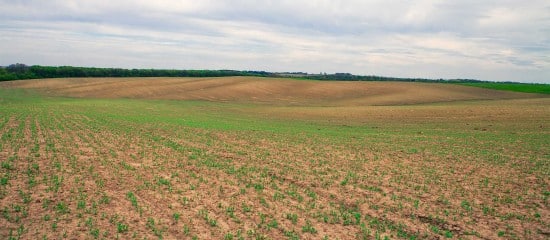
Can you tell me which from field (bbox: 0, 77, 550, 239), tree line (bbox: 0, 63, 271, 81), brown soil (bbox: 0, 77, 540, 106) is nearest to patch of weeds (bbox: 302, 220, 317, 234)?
field (bbox: 0, 77, 550, 239)

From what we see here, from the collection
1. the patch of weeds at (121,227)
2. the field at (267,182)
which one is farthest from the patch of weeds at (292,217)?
the patch of weeds at (121,227)

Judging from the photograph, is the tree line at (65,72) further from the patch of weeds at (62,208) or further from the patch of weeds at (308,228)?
the patch of weeds at (308,228)

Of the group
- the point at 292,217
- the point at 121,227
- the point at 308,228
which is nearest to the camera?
the point at 121,227

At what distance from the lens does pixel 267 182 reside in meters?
14.5

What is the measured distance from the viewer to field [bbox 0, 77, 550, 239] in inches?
394

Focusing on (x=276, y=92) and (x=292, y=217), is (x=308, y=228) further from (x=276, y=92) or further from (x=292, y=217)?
(x=276, y=92)

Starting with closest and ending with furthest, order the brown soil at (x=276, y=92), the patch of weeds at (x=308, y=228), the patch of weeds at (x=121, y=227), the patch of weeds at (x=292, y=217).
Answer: the patch of weeds at (x=121, y=227) < the patch of weeds at (x=308, y=228) < the patch of weeds at (x=292, y=217) < the brown soil at (x=276, y=92)

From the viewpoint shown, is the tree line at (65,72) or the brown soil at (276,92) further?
the tree line at (65,72)

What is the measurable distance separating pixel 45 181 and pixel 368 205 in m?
10.0

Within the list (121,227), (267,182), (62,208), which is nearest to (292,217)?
(267,182)

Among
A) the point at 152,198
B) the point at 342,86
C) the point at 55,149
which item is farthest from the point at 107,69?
the point at 152,198

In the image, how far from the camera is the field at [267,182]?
10.0 meters

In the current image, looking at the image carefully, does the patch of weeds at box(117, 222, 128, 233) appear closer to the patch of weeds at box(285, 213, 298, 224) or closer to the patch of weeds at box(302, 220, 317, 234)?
Result: the patch of weeds at box(285, 213, 298, 224)

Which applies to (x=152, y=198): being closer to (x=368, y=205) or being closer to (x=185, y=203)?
(x=185, y=203)
